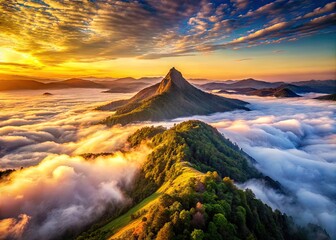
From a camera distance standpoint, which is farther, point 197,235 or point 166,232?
point 166,232

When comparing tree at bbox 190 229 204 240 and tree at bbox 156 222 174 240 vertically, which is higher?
tree at bbox 190 229 204 240

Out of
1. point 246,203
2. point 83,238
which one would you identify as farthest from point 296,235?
point 83,238

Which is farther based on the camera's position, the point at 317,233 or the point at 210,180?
the point at 317,233

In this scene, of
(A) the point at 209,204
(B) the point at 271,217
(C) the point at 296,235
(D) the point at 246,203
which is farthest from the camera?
(C) the point at 296,235

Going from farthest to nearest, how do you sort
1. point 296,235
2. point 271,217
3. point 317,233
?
1. point 317,233
2. point 296,235
3. point 271,217

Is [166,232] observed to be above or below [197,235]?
below

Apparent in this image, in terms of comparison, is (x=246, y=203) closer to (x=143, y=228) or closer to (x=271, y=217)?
(x=271, y=217)

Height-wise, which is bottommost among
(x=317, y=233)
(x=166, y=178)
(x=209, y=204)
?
(x=317, y=233)

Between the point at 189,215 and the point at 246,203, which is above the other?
the point at 189,215

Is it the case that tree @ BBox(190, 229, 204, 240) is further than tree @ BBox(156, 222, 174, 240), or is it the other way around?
tree @ BBox(156, 222, 174, 240)

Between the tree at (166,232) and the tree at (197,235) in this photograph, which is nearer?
the tree at (197,235)

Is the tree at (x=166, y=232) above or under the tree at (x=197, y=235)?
under
